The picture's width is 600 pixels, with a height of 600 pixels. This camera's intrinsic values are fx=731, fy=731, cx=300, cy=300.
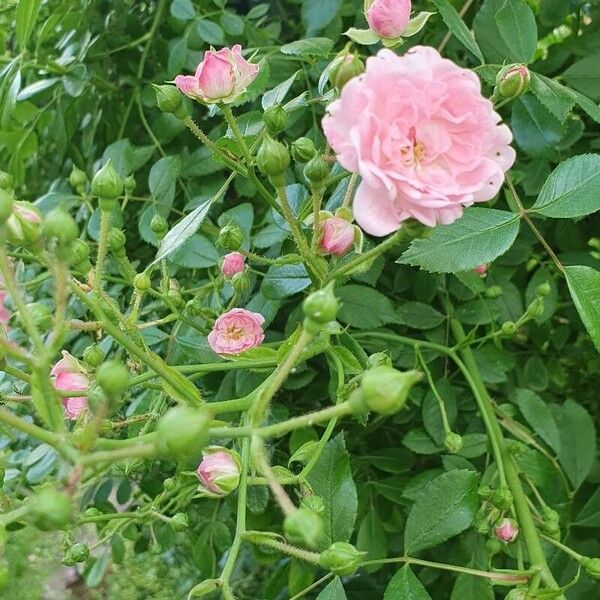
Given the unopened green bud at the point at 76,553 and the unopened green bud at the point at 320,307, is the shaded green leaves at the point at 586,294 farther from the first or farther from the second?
the unopened green bud at the point at 76,553

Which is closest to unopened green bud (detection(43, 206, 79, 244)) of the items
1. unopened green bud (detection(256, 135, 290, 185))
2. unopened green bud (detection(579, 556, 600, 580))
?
unopened green bud (detection(256, 135, 290, 185))

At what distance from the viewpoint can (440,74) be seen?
1.40 ft

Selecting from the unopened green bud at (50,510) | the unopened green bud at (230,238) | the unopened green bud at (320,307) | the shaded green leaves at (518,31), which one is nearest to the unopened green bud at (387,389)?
the unopened green bud at (320,307)

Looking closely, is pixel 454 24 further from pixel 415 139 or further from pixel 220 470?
pixel 220 470

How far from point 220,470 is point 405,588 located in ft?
0.67

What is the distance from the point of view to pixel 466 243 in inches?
20.8

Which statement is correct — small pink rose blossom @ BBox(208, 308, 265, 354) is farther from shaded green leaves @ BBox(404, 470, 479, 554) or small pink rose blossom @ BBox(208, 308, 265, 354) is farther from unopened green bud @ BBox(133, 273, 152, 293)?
shaded green leaves @ BBox(404, 470, 479, 554)

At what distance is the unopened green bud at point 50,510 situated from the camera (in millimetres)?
319

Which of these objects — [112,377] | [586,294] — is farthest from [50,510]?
[586,294]

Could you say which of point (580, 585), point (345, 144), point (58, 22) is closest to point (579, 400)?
point (580, 585)

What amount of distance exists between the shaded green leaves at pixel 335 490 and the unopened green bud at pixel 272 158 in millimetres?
225

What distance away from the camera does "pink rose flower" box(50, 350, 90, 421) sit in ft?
1.68

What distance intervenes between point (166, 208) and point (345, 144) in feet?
1.38

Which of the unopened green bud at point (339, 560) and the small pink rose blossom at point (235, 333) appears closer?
the unopened green bud at point (339, 560)
